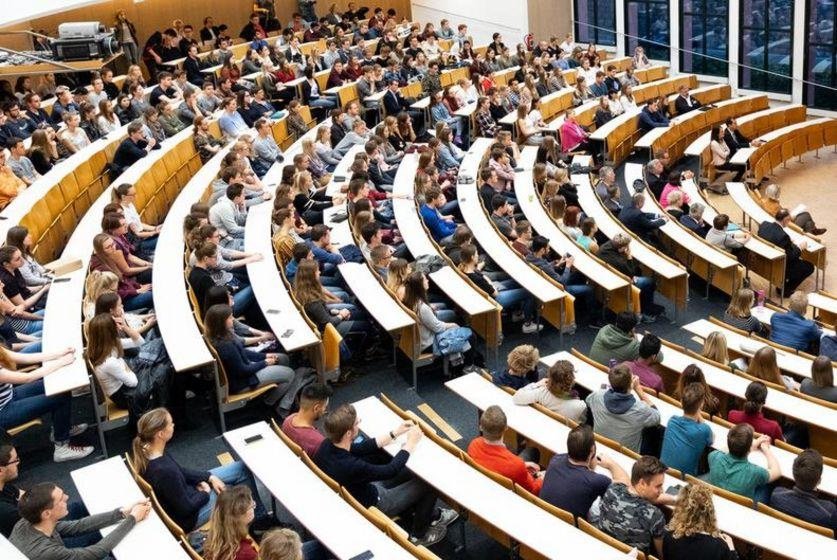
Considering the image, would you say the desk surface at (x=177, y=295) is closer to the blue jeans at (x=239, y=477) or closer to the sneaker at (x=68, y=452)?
the sneaker at (x=68, y=452)

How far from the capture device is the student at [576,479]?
5.12 metres

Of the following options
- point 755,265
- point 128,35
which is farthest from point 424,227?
point 128,35

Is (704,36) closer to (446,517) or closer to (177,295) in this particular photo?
(177,295)

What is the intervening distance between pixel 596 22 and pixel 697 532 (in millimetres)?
19944

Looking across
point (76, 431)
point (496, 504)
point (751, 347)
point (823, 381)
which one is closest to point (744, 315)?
point (751, 347)

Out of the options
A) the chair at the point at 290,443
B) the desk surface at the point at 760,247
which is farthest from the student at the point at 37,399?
the desk surface at the point at 760,247

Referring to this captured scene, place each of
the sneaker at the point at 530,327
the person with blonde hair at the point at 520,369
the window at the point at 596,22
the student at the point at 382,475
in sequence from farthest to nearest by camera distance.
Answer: the window at the point at 596,22
the sneaker at the point at 530,327
the person with blonde hair at the point at 520,369
the student at the point at 382,475

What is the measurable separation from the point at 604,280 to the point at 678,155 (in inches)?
295

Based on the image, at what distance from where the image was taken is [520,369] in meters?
6.65

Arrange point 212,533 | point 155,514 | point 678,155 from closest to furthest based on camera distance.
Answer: point 212,533 < point 155,514 < point 678,155

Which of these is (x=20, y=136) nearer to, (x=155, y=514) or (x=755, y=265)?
(x=155, y=514)

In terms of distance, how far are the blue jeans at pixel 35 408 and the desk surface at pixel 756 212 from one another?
802cm

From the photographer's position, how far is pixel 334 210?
10.4m

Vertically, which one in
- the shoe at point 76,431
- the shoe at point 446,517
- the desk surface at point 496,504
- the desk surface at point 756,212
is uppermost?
the desk surface at point 496,504
